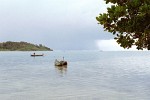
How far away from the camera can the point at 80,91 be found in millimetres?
49562

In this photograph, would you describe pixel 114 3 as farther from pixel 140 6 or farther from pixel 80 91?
pixel 80 91

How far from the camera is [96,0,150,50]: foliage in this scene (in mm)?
15219

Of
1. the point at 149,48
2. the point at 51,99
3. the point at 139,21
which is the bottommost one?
the point at 51,99

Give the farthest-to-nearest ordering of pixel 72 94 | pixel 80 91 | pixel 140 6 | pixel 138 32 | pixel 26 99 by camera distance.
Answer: pixel 80 91 → pixel 72 94 → pixel 26 99 → pixel 138 32 → pixel 140 6

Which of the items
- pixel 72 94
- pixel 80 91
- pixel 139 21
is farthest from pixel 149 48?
pixel 80 91

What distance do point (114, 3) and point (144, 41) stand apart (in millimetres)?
2461

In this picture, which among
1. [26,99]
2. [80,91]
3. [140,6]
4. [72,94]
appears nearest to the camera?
[140,6]

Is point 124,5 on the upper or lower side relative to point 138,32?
upper

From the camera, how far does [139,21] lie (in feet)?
51.8

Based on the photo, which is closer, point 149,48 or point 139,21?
point 139,21

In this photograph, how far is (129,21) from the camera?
52.2 ft

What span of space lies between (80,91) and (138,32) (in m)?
34.1

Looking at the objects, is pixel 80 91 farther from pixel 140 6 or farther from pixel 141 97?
pixel 140 6

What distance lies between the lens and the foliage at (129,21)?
15219 mm
